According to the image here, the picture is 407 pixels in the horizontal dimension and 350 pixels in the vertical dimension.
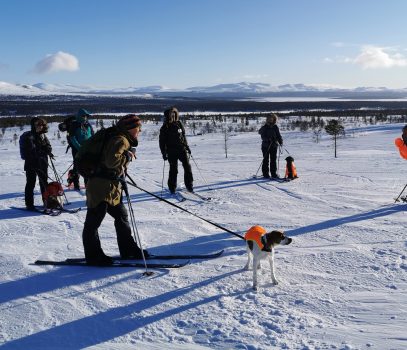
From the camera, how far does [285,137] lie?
73.1ft

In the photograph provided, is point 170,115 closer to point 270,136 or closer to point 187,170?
point 187,170

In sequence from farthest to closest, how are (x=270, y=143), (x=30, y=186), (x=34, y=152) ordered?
(x=270, y=143), (x=30, y=186), (x=34, y=152)

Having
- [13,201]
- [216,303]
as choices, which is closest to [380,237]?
[216,303]

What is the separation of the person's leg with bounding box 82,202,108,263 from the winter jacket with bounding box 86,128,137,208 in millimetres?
70

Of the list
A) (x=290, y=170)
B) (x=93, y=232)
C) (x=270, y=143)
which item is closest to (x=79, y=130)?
Answer: (x=93, y=232)

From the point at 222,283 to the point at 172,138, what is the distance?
439cm

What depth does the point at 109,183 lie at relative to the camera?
460cm

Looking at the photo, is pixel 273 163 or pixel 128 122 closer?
pixel 128 122

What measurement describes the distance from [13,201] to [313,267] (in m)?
6.18

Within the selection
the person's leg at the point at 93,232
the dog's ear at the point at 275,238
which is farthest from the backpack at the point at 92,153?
the dog's ear at the point at 275,238

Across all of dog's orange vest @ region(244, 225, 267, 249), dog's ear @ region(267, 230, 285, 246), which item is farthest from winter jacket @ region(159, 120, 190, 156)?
dog's ear @ region(267, 230, 285, 246)

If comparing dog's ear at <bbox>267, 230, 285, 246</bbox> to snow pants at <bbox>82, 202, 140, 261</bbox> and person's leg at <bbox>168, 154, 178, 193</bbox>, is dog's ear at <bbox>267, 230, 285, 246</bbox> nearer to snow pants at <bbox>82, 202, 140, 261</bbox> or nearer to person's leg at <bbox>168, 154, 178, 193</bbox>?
snow pants at <bbox>82, 202, 140, 261</bbox>

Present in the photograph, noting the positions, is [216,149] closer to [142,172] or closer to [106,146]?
[142,172]

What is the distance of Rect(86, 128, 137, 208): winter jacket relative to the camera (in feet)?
14.5
